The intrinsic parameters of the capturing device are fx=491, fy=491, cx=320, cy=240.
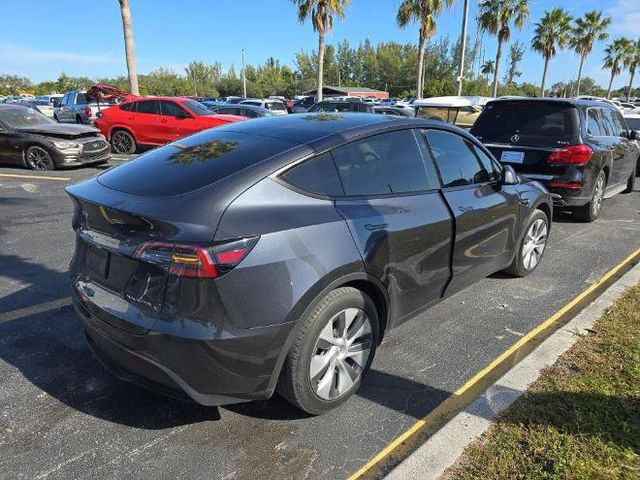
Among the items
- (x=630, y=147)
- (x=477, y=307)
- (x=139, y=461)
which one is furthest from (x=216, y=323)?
(x=630, y=147)

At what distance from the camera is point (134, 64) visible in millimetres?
18188

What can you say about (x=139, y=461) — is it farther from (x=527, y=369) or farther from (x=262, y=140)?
(x=527, y=369)

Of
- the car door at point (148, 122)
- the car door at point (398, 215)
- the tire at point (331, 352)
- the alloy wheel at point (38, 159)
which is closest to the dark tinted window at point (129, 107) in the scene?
the car door at point (148, 122)

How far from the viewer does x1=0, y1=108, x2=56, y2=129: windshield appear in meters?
10.6

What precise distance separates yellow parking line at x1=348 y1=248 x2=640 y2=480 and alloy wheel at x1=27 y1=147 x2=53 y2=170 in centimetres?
1013

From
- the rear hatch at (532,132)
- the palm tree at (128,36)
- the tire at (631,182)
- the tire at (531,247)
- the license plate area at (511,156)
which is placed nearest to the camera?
the tire at (531,247)

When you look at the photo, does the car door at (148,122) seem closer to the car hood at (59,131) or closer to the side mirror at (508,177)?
the car hood at (59,131)

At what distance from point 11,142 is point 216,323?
34.8 feet

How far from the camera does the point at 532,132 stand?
21.4 ft

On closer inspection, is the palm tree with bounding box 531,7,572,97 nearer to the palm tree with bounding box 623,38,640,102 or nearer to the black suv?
the palm tree with bounding box 623,38,640,102

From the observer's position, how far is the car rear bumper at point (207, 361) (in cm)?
218

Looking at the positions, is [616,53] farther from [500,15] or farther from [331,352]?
[331,352]

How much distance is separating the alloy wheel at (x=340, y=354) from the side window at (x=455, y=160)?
1.27 meters

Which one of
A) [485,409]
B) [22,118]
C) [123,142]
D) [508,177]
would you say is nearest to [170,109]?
[123,142]
